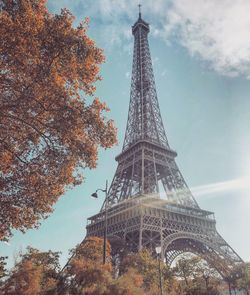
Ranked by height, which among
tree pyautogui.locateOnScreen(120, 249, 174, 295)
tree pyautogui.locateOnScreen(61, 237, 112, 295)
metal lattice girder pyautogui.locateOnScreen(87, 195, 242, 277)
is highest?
metal lattice girder pyautogui.locateOnScreen(87, 195, 242, 277)

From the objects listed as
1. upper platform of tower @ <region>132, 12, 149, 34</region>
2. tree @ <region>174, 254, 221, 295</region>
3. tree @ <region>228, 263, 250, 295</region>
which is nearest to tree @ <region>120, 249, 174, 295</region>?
tree @ <region>174, 254, 221, 295</region>

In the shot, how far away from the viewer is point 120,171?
A: 56.8 meters

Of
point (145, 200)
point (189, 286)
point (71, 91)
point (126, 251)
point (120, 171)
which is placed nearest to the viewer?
point (71, 91)

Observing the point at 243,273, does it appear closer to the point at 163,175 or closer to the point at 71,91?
the point at 163,175

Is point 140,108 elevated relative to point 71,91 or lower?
elevated

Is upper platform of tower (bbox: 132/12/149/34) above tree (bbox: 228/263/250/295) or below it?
above

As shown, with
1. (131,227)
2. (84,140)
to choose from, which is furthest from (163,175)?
(84,140)

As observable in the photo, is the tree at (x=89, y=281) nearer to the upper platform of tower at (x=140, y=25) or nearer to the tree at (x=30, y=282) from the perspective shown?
the tree at (x=30, y=282)

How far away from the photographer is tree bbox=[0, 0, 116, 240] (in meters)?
10.5

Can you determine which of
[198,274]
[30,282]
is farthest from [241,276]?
[30,282]

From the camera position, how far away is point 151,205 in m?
45.2

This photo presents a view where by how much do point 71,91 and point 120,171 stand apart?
4515 centimetres

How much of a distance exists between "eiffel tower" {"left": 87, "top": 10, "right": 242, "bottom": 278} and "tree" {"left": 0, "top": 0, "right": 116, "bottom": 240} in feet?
95.9

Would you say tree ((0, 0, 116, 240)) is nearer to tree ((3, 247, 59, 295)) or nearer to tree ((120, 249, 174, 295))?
tree ((3, 247, 59, 295))
